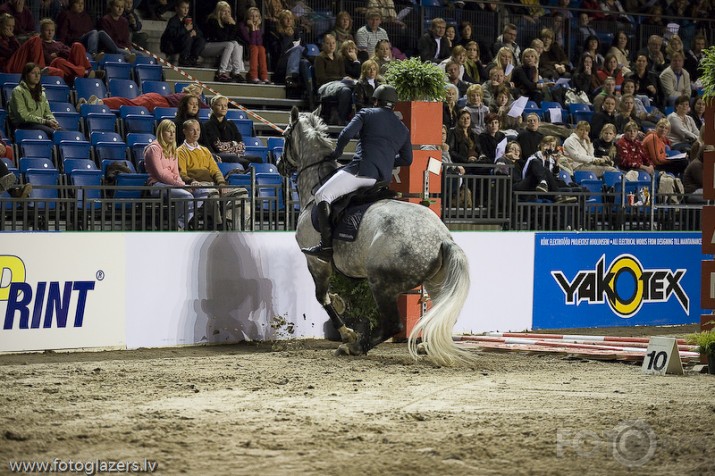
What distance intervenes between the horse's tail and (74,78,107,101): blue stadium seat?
763 cm

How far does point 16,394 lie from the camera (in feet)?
28.2

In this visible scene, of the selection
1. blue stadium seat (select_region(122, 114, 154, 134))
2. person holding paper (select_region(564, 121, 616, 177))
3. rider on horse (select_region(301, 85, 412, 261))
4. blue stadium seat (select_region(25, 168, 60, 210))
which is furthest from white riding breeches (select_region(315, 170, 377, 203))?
person holding paper (select_region(564, 121, 616, 177))

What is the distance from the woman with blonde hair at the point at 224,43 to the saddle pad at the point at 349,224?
7.68 meters

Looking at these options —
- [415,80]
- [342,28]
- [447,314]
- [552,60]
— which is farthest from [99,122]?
[552,60]

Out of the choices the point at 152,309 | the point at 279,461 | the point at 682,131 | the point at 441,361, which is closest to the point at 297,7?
the point at 682,131

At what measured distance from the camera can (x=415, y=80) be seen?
12.6 meters

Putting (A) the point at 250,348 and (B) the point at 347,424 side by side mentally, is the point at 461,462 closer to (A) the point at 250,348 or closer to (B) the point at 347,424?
(B) the point at 347,424

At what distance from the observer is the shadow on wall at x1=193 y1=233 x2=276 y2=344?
12.5 m

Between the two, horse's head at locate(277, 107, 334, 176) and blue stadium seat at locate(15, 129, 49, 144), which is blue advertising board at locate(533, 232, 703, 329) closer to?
horse's head at locate(277, 107, 334, 176)

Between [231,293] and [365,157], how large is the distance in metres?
2.67

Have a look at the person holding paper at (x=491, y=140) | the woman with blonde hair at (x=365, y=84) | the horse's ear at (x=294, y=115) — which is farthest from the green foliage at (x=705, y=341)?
the woman with blonde hair at (x=365, y=84)

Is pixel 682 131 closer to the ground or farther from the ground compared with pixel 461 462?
farther from the ground

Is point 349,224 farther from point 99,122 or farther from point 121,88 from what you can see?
point 121,88

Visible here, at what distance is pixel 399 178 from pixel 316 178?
1.36m
